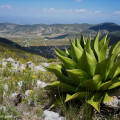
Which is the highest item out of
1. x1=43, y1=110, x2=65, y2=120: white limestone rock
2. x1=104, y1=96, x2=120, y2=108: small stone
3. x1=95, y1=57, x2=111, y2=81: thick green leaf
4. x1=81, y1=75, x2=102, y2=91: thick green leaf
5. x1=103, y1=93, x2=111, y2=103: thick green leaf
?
x1=95, y1=57, x2=111, y2=81: thick green leaf

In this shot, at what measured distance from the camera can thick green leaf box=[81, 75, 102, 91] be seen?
251 cm

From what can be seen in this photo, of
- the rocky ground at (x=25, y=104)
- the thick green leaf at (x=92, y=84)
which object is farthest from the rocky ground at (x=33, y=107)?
the thick green leaf at (x=92, y=84)

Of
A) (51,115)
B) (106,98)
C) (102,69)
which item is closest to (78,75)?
(102,69)

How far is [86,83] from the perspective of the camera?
2586mm

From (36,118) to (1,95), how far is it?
3.29 feet

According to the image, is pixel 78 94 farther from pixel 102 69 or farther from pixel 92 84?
pixel 102 69

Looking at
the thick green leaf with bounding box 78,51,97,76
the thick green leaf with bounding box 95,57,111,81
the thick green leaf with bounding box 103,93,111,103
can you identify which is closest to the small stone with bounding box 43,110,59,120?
the thick green leaf with bounding box 103,93,111,103

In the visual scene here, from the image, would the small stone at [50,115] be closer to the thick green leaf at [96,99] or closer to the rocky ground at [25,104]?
the rocky ground at [25,104]

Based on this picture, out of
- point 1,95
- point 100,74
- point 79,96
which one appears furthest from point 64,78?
point 1,95

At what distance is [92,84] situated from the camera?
2584 millimetres

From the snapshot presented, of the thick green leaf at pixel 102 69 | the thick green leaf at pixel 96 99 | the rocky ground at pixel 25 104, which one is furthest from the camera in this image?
the thick green leaf at pixel 102 69

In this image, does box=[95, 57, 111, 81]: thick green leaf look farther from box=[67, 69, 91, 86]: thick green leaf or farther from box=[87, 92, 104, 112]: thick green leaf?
box=[87, 92, 104, 112]: thick green leaf

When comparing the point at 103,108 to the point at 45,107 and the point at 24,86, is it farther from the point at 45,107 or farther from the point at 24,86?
the point at 24,86

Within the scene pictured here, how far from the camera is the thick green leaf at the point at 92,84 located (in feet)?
8.22
